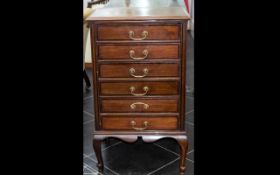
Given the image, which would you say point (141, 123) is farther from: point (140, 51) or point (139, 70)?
point (140, 51)

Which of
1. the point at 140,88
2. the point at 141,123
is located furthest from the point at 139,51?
the point at 141,123

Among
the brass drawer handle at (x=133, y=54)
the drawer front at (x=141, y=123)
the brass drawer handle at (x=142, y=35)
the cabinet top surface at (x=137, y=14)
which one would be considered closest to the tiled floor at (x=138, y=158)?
the drawer front at (x=141, y=123)

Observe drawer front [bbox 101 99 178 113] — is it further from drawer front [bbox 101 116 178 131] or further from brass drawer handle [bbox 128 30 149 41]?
brass drawer handle [bbox 128 30 149 41]

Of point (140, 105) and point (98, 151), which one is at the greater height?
point (140, 105)

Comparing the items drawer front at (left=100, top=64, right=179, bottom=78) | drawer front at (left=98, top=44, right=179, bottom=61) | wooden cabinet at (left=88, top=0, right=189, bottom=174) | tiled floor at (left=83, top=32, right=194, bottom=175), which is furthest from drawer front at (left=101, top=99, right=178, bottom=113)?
tiled floor at (left=83, top=32, right=194, bottom=175)

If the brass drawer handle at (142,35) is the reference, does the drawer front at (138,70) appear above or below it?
below

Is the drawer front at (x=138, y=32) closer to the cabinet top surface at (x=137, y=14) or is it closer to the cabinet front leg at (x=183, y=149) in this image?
the cabinet top surface at (x=137, y=14)

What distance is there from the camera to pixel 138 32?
6.43ft

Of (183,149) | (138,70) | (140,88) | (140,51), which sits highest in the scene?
(140,51)

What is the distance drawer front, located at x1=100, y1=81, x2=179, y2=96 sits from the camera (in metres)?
2.05

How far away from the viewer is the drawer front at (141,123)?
2.12 metres

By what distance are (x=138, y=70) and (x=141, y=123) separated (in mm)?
329
